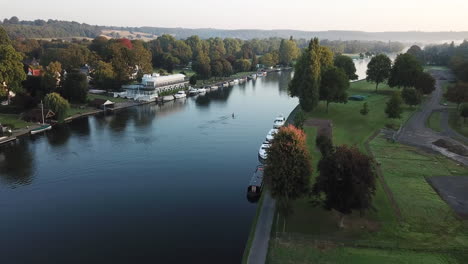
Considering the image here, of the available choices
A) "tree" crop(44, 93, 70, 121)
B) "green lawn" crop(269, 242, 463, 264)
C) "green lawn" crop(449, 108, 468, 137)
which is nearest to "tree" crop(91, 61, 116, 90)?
"tree" crop(44, 93, 70, 121)

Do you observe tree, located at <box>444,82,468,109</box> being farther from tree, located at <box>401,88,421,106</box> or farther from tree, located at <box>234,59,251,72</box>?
tree, located at <box>234,59,251,72</box>

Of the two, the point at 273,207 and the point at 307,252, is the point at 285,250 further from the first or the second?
the point at 273,207

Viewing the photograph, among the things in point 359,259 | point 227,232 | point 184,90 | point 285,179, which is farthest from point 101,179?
point 184,90

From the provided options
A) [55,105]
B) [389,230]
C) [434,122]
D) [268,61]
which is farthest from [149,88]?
[268,61]

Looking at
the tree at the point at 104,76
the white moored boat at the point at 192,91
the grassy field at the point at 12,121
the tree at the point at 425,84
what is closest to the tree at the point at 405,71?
the tree at the point at 425,84

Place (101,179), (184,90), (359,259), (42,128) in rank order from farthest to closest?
(184,90) < (42,128) < (101,179) < (359,259)

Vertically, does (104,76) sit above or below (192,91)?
above

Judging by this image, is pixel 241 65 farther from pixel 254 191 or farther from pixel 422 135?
pixel 254 191
